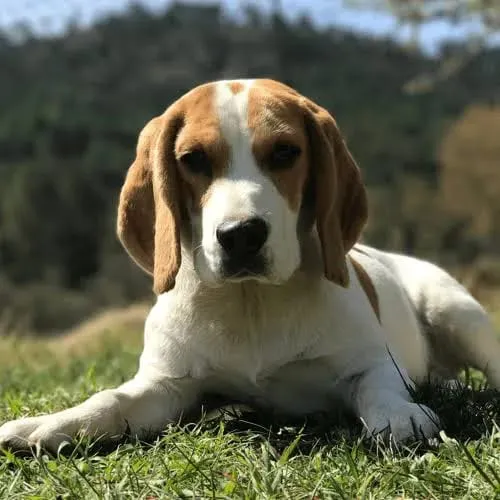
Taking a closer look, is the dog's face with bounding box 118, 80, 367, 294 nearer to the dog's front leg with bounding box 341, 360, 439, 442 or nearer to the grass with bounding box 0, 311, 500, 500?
the dog's front leg with bounding box 341, 360, 439, 442

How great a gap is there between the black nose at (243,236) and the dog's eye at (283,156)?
404 millimetres

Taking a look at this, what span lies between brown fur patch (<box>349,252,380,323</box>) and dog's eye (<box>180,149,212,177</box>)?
44.5 inches

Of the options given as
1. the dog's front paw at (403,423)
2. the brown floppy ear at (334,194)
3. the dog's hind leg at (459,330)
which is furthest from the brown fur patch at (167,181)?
the dog's hind leg at (459,330)

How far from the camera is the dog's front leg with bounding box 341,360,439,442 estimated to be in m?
3.27

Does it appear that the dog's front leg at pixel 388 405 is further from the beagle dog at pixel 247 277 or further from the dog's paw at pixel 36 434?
the dog's paw at pixel 36 434

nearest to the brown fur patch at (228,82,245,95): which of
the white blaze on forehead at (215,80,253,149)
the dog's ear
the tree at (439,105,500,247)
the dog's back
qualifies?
the white blaze on forehead at (215,80,253,149)

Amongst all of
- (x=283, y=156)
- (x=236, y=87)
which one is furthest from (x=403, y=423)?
(x=236, y=87)

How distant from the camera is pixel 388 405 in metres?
3.44

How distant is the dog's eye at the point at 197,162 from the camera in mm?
3604

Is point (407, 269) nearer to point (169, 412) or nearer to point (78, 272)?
point (169, 412)

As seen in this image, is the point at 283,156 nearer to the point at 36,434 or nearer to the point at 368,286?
the point at 368,286

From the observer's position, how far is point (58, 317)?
18469 mm

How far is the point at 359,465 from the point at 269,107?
1.52 metres

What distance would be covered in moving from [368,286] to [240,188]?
1.33m
